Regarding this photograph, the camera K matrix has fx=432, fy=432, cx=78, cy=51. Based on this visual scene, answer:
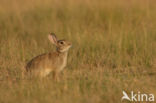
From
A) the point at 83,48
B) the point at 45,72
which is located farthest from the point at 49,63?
the point at 83,48

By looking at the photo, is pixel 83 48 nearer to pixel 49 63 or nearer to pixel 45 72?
pixel 49 63

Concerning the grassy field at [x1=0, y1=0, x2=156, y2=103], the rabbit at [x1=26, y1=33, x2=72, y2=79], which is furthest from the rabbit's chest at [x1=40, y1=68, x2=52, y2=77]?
the grassy field at [x1=0, y1=0, x2=156, y2=103]

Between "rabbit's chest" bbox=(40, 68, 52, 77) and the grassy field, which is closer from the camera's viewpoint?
the grassy field

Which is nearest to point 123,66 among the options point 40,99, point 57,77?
point 57,77

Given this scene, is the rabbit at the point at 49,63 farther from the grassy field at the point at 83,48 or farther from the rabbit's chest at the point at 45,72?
the grassy field at the point at 83,48

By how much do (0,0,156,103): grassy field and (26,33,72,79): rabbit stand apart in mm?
173

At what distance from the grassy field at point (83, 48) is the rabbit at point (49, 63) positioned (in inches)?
6.8

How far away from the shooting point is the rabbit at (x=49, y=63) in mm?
6352

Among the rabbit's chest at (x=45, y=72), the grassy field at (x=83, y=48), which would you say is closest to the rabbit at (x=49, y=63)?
the rabbit's chest at (x=45, y=72)

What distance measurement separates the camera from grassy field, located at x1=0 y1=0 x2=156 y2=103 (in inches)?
225

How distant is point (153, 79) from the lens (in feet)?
21.3

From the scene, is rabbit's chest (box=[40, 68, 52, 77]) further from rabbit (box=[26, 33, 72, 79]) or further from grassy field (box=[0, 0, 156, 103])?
grassy field (box=[0, 0, 156, 103])

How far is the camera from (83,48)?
328 inches

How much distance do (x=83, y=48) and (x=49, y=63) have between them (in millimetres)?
1920
